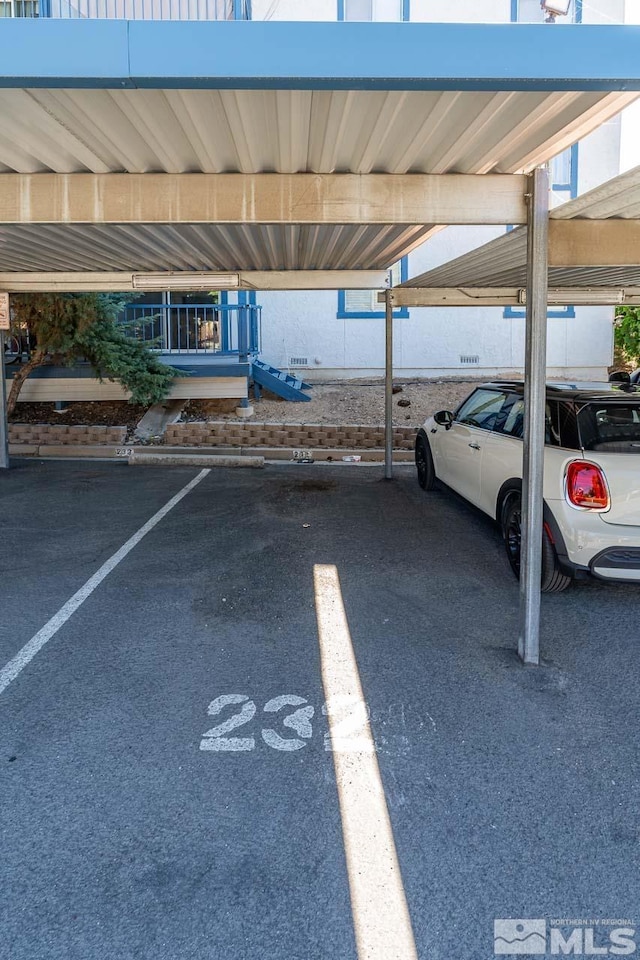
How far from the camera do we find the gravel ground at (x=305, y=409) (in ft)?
43.4

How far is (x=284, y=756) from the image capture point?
11.2 feet

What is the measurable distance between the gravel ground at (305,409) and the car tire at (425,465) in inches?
124

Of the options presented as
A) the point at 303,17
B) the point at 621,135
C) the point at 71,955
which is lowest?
the point at 71,955

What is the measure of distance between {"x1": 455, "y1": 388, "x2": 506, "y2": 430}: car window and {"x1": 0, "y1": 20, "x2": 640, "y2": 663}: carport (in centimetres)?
163

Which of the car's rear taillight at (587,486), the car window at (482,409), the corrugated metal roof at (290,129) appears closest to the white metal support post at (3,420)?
the corrugated metal roof at (290,129)

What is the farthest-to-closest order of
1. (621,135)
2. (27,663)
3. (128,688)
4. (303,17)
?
(621,135)
(303,17)
(27,663)
(128,688)

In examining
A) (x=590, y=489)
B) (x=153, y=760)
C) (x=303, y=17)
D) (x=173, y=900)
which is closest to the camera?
(x=173, y=900)

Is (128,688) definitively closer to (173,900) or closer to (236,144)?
(173,900)

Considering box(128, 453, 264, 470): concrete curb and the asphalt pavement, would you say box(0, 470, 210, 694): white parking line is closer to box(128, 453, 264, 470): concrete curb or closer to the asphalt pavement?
the asphalt pavement

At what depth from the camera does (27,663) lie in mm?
4426

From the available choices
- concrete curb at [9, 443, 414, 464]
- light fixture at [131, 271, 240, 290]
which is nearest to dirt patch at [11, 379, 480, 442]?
concrete curb at [9, 443, 414, 464]

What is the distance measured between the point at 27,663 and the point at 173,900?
232cm

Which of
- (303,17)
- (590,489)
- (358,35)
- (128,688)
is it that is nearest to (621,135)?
(303,17)

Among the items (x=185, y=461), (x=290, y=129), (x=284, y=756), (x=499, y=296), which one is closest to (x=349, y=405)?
(x=185, y=461)
